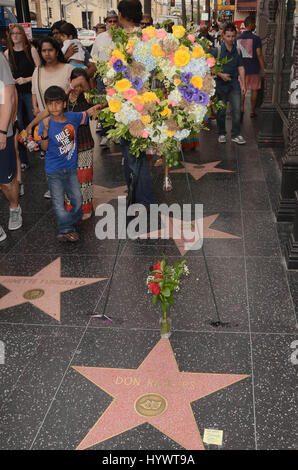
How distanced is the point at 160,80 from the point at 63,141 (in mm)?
1493

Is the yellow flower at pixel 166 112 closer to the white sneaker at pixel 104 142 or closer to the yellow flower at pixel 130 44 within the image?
the yellow flower at pixel 130 44

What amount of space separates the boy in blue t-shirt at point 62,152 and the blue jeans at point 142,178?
25.3 inches

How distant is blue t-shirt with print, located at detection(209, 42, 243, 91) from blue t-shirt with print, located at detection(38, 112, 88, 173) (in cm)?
406

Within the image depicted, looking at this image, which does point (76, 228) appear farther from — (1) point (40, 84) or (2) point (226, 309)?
(2) point (226, 309)

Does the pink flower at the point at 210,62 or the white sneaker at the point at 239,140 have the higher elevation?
the pink flower at the point at 210,62

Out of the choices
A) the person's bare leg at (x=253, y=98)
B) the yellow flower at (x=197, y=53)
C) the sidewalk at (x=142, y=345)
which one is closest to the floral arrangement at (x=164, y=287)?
the sidewalk at (x=142, y=345)

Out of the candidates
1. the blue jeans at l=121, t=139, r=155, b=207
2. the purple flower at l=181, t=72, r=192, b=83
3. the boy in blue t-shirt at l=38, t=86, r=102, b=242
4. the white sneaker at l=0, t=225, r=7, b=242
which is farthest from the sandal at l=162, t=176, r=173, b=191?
the purple flower at l=181, t=72, r=192, b=83

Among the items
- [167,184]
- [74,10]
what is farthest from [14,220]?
[74,10]

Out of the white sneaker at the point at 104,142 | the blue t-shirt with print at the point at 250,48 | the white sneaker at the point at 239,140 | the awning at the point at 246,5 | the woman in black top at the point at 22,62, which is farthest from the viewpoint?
the awning at the point at 246,5

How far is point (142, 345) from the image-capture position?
3322 mm

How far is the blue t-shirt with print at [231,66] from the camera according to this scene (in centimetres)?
794

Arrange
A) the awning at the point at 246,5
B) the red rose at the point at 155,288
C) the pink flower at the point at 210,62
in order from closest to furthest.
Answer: the red rose at the point at 155,288, the pink flower at the point at 210,62, the awning at the point at 246,5

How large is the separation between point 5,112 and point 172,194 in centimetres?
241
